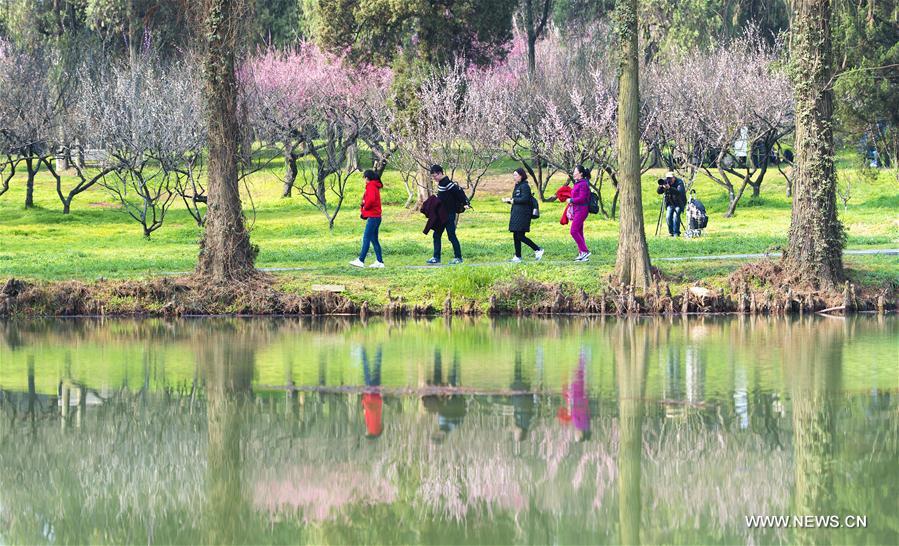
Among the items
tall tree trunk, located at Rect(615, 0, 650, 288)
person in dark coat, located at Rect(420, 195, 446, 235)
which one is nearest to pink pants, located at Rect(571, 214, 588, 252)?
tall tree trunk, located at Rect(615, 0, 650, 288)

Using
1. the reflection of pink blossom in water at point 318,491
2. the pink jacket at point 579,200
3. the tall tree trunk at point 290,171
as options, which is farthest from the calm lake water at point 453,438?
the tall tree trunk at point 290,171

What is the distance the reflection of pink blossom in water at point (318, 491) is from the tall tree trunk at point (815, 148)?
13756 mm

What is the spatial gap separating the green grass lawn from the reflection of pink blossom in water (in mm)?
12048

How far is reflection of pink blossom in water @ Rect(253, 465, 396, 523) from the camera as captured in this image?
11.0 m

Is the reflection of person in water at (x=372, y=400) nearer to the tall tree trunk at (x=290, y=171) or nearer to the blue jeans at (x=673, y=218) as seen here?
the blue jeans at (x=673, y=218)

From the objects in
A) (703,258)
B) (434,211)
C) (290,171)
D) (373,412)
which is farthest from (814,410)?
(290,171)

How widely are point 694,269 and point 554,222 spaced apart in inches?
747

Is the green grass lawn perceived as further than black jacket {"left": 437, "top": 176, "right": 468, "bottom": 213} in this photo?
No

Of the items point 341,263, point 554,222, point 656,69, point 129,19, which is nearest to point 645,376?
point 341,263

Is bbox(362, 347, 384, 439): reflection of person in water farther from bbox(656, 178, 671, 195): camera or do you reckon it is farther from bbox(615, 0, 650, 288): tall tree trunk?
bbox(656, 178, 671, 195): camera

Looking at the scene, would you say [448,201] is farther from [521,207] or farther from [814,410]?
[814,410]

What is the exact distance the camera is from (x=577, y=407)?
48.2ft

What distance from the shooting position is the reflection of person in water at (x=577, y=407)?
13578 millimetres

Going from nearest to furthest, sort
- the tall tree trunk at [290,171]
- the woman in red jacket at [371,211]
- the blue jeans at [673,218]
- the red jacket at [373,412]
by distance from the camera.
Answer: the red jacket at [373,412]
the woman in red jacket at [371,211]
the blue jeans at [673,218]
the tall tree trunk at [290,171]
